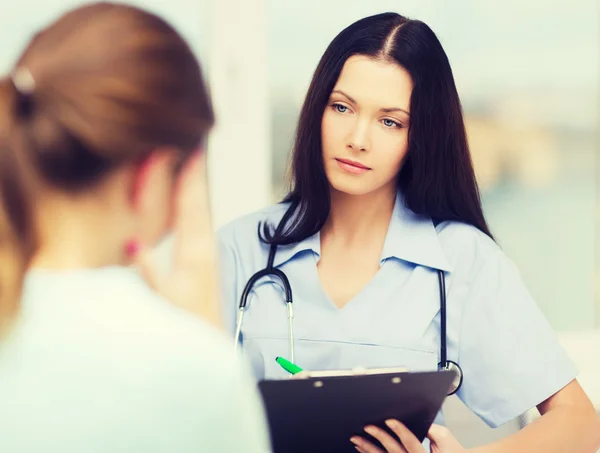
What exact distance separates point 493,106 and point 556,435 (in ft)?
3.52

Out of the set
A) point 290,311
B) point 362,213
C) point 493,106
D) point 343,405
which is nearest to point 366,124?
point 362,213

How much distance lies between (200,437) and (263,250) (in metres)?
0.70

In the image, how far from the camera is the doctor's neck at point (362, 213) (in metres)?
1.28

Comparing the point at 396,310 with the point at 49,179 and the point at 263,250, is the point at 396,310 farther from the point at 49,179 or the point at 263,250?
the point at 49,179

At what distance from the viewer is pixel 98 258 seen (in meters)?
0.61

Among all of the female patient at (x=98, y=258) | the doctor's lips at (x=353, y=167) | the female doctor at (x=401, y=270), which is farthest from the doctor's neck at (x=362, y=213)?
the female patient at (x=98, y=258)

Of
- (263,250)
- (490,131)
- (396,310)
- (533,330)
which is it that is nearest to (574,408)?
(533,330)

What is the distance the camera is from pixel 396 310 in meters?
1.19

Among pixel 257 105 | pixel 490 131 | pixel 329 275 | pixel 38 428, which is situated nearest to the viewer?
pixel 38 428

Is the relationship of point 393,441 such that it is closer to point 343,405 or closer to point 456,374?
point 343,405

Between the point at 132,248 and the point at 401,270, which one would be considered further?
the point at 401,270

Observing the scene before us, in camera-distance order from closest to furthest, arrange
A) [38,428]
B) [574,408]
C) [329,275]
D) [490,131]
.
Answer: [38,428]
[574,408]
[329,275]
[490,131]

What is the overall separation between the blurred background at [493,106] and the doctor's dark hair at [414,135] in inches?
17.2

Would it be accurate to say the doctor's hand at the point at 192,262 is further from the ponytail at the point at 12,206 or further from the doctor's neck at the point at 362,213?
the doctor's neck at the point at 362,213
